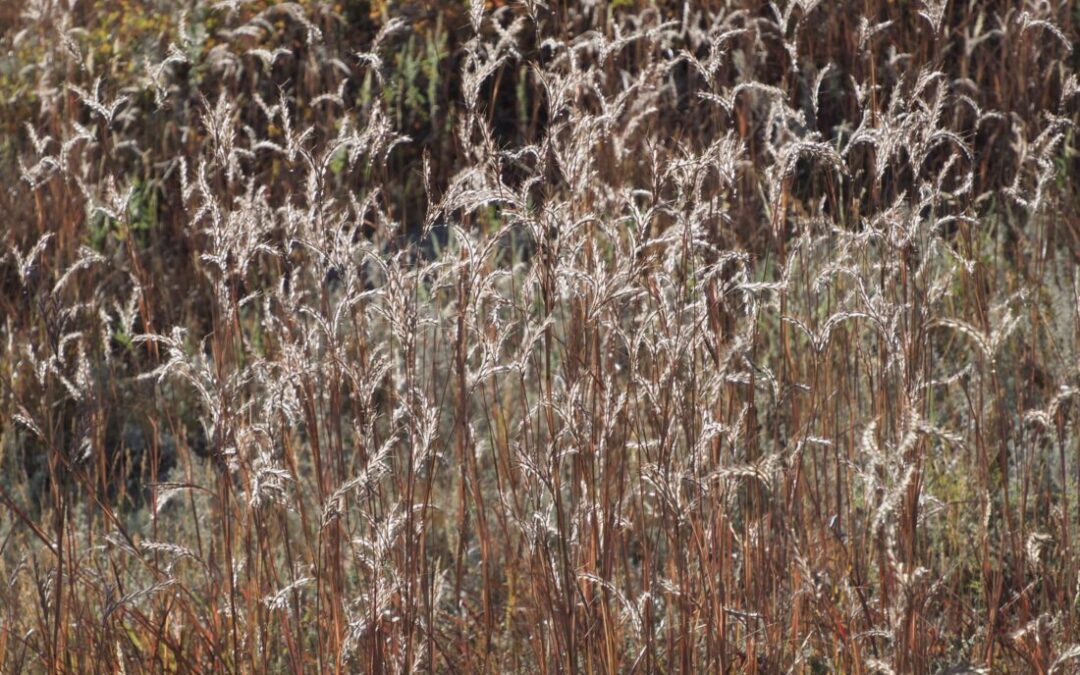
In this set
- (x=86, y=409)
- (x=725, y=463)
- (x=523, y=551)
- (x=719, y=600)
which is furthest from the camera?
(x=523, y=551)

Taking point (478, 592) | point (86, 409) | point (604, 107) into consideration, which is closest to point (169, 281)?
point (478, 592)

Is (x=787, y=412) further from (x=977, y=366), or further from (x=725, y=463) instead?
(x=725, y=463)

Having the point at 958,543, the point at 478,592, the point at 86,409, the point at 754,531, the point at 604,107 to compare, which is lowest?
the point at 478,592

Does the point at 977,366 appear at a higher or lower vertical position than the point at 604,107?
lower

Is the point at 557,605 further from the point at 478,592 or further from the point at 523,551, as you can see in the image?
the point at 478,592

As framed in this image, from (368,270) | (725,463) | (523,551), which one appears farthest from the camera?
(368,270)

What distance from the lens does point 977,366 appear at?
10.7ft

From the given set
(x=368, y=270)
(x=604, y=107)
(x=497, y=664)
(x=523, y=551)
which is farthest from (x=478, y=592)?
(x=368, y=270)

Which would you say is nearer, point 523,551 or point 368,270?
point 523,551

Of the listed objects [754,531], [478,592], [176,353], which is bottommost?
[478,592]

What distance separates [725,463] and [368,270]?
8.47ft

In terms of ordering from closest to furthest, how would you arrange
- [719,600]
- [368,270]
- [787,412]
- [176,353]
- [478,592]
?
[176,353]
[719,600]
[478,592]
[787,412]
[368,270]

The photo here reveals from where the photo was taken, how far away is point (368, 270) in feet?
14.8

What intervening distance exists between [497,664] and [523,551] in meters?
0.43
